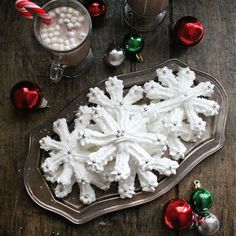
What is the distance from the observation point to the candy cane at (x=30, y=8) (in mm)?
1093

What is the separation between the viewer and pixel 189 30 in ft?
4.05

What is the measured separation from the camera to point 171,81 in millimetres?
1212

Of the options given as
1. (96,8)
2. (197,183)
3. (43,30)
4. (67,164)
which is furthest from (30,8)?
(197,183)

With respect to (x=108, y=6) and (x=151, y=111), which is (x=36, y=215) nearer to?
(x=151, y=111)

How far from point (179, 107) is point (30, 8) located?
0.41 m

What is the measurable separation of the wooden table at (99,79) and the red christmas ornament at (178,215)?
0.11ft

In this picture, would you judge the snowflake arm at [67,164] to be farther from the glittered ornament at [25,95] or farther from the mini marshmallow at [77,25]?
the mini marshmallow at [77,25]

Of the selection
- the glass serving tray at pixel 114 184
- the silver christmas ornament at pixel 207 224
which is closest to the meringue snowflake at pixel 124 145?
the glass serving tray at pixel 114 184

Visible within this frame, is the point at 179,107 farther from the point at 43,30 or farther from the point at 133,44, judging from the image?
the point at 43,30

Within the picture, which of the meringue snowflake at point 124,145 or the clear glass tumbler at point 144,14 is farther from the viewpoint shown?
the clear glass tumbler at point 144,14

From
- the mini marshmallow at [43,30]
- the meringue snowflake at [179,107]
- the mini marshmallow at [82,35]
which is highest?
the mini marshmallow at [43,30]

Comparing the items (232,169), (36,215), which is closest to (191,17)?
(232,169)

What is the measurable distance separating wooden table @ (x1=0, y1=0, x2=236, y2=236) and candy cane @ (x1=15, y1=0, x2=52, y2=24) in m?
0.16

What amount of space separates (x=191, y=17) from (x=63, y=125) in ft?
1.35
